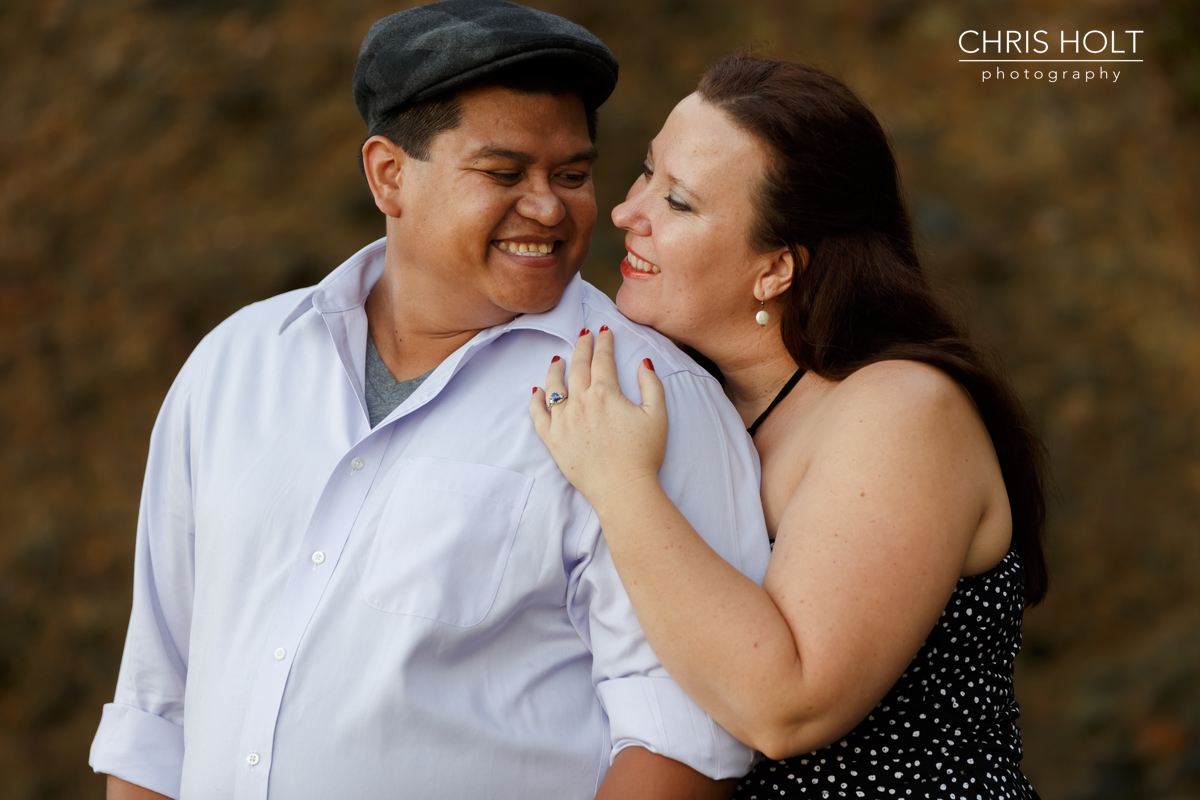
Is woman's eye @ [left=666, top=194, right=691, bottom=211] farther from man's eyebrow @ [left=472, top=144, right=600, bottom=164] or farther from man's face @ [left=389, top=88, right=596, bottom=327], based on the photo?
man's eyebrow @ [left=472, top=144, right=600, bottom=164]

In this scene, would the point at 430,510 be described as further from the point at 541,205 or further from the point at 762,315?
the point at 762,315

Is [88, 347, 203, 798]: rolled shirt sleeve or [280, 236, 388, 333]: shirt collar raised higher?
[280, 236, 388, 333]: shirt collar

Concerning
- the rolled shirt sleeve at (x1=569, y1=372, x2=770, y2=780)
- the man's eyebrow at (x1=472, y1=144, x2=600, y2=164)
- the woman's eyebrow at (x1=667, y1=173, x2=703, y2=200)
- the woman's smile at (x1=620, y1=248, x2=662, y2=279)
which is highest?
the man's eyebrow at (x1=472, y1=144, x2=600, y2=164)

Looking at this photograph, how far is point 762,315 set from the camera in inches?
91.0

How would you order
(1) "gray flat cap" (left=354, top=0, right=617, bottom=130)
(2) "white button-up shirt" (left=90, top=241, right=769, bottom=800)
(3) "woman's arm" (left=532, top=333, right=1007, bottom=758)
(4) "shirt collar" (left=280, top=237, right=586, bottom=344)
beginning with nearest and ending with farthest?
(3) "woman's arm" (left=532, top=333, right=1007, bottom=758) → (2) "white button-up shirt" (left=90, top=241, right=769, bottom=800) → (1) "gray flat cap" (left=354, top=0, right=617, bottom=130) → (4) "shirt collar" (left=280, top=237, right=586, bottom=344)

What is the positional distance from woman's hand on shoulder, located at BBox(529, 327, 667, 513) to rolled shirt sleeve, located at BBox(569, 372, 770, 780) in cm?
7

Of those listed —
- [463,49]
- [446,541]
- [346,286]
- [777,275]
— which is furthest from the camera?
[346,286]

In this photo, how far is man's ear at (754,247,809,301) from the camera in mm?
2289

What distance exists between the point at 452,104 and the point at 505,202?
225 mm

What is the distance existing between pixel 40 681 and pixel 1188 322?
17.3ft

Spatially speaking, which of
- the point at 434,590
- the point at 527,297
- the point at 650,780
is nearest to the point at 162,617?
the point at 434,590

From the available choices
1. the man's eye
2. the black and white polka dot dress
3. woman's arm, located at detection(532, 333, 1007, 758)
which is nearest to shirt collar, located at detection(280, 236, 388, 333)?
the man's eye

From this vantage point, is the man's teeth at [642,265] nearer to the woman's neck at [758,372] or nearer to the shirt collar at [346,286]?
the woman's neck at [758,372]

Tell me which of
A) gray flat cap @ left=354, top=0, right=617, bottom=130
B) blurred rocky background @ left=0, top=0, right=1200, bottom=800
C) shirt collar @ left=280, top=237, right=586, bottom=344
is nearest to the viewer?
gray flat cap @ left=354, top=0, right=617, bottom=130
